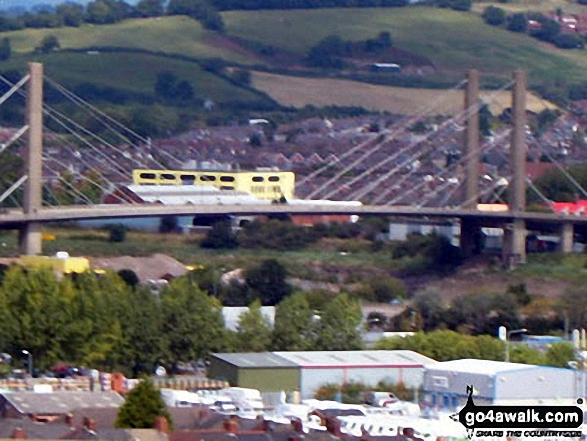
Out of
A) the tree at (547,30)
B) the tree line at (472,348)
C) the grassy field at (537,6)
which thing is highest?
the grassy field at (537,6)

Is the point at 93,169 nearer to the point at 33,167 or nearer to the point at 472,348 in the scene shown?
the point at 33,167

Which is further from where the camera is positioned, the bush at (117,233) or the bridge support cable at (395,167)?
the bridge support cable at (395,167)

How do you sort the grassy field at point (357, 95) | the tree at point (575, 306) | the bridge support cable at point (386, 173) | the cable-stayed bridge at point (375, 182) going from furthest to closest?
the grassy field at point (357, 95), the bridge support cable at point (386, 173), the cable-stayed bridge at point (375, 182), the tree at point (575, 306)

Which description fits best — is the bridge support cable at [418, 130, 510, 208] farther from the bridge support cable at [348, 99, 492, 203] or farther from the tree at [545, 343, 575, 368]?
the tree at [545, 343, 575, 368]

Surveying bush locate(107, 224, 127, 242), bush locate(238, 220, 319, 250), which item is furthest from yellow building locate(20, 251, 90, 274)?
bush locate(238, 220, 319, 250)

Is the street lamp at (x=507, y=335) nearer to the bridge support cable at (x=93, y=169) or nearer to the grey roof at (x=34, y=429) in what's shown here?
the grey roof at (x=34, y=429)

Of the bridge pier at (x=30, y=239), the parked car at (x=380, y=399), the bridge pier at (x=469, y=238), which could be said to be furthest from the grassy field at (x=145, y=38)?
the parked car at (x=380, y=399)
